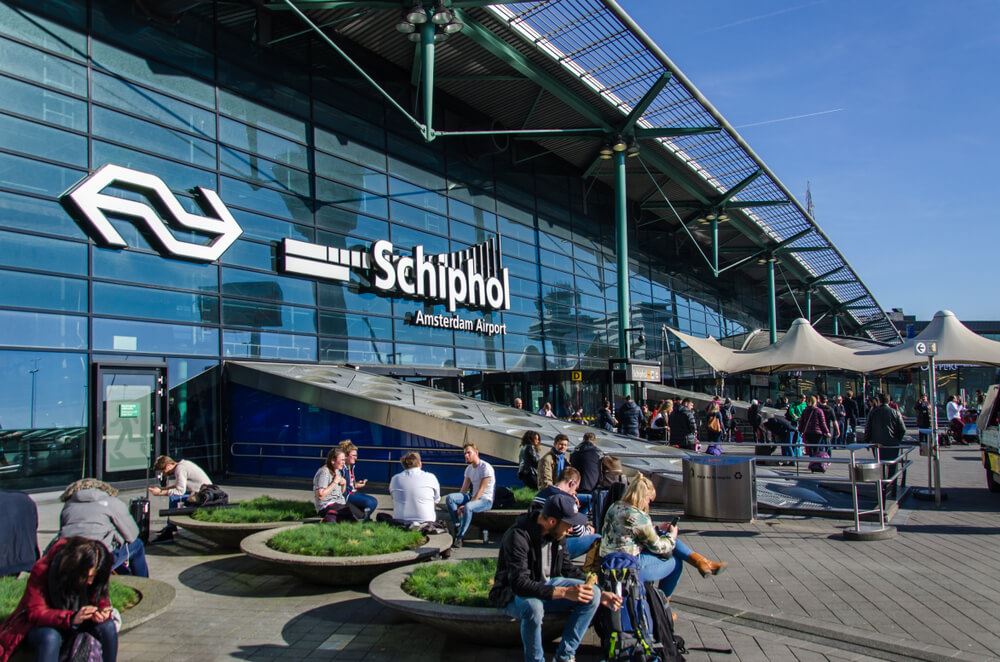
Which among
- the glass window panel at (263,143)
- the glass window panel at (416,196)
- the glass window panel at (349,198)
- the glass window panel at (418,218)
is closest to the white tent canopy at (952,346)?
the glass window panel at (418,218)

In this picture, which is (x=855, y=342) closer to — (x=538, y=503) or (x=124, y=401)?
(x=124, y=401)

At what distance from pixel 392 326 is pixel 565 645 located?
1874 cm

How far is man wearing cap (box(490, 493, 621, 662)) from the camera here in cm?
471

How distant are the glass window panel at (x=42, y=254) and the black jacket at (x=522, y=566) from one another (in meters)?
13.5

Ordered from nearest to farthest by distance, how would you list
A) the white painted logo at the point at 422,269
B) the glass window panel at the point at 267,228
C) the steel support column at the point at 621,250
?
the glass window panel at the point at 267,228, the white painted logo at the point at 422,269, the steel support column at the point at 621,250

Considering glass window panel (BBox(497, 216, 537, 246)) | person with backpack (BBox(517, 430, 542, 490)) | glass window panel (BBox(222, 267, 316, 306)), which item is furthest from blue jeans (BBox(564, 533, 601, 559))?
glass window panel (BBox(497, 216, 537, 246))

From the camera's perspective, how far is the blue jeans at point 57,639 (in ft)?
13.6

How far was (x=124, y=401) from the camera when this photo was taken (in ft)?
51.3

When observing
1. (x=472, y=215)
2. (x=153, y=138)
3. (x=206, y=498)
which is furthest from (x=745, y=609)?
(x=472, y=215)

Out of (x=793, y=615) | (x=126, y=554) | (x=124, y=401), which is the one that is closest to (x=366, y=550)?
(x=126, y=554)

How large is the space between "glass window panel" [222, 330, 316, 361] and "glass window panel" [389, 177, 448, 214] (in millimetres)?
6208

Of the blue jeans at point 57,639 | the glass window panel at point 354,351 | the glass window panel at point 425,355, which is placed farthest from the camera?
the glass window panel at point 425,355

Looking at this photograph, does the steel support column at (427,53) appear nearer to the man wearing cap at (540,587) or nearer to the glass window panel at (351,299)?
the glass window panel at (351,299)

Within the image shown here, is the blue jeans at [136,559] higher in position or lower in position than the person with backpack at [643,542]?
lower
